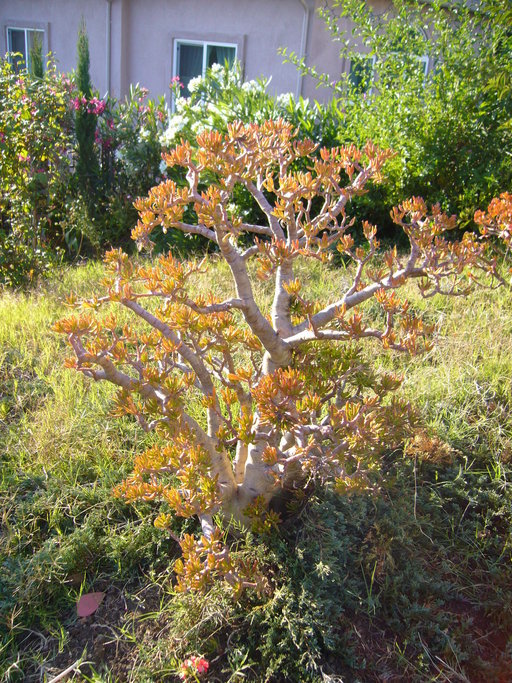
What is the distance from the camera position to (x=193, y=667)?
5.73 ft

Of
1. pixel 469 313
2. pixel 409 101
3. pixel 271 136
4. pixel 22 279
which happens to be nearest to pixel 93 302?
pixel 271 136

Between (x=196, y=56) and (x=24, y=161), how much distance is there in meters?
6.35

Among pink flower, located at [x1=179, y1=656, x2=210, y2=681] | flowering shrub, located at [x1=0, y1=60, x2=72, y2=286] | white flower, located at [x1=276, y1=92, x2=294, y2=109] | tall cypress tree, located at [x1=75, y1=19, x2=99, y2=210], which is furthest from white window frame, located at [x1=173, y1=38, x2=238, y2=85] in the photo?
pink flower, located at [x1=179, y1=656, x2=210, y2=681]

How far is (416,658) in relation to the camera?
1.89 metres

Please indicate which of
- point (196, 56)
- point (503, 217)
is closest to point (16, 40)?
point (196, 56)

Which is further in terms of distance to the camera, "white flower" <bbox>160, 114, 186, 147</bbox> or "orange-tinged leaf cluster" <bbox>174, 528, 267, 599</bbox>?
"white flower" <bbox>160, 114, 186, 147</bbox>

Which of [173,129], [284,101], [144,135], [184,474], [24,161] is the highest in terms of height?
[284,101]

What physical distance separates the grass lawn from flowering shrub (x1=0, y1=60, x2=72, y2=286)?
7.90 ft

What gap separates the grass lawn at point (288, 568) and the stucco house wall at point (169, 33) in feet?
26.4

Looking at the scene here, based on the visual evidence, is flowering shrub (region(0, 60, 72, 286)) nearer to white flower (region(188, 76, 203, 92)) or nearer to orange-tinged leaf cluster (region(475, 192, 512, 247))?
white flower (region(188, 76, 203, 92))

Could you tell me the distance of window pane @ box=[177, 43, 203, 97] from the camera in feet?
33.2

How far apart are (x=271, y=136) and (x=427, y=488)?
160 centimetres

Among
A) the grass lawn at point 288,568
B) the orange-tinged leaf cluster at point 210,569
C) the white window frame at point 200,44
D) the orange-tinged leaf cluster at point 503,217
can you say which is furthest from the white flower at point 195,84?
the orange-tinged leaf cluster at point 210,569

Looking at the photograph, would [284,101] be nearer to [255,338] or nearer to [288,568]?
[255,338]
